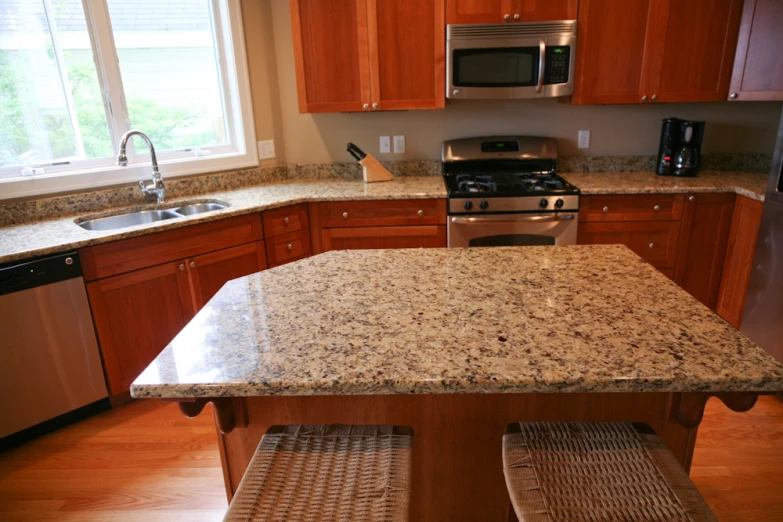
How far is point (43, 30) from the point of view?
2.53 m

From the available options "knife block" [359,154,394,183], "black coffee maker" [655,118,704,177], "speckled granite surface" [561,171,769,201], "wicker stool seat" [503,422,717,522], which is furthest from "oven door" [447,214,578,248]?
"wicker stool seat" [503,422,717,522]

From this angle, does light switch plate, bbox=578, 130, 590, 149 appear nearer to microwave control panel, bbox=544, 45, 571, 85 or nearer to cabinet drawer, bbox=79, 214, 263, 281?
microwave control panel, bbox=544, 45, 571, 85

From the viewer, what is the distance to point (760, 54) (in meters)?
2.62

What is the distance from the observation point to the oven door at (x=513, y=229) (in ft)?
9.25

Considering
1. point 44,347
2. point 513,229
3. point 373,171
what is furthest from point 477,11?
point 44,347

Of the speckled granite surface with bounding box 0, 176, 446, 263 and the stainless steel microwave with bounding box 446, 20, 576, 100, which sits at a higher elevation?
the stainless steel microwave with bounding box 446, 20, 576, 100

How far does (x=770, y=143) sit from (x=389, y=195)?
2.47 meters

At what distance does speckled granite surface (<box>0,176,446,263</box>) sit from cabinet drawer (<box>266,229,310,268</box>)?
0.20 meters

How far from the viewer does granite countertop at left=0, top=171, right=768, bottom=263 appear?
220cm

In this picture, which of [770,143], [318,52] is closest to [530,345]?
[318,52]

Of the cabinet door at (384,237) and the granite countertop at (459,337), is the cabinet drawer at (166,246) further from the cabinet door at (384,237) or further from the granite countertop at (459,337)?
the granite countertop at (459,337)

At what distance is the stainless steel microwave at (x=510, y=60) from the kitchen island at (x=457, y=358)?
5.30ft

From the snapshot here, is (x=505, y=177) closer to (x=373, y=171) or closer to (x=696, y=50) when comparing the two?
(x=373, y=171)

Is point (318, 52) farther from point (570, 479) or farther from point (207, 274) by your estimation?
point (570, 479)
